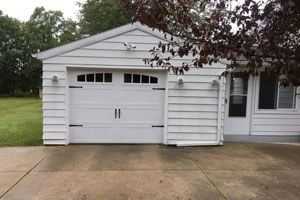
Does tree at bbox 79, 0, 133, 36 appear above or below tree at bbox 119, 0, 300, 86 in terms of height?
above

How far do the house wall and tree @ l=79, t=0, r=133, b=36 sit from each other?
9451 mm

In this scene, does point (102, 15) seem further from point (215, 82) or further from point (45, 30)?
point (45, 30)

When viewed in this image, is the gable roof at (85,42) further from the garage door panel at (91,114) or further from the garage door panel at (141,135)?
the garage door panel at (141,135)

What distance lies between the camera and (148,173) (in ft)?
13.3

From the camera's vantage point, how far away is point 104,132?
606 cm

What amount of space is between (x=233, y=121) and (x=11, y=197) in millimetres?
5601

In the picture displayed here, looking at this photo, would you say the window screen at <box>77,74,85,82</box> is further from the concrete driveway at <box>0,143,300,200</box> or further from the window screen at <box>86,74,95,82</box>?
the concrete driveway at <box>0,143,300,200</box>

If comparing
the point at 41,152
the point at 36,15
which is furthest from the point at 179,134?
the point at 36,15

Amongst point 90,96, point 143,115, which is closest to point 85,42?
point 90,96

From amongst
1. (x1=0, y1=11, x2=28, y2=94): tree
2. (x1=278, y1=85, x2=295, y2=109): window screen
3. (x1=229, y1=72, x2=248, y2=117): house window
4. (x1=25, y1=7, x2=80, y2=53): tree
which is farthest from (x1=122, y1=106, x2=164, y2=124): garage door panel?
(x1=0, y1=11, x2=28, y2=94): tree

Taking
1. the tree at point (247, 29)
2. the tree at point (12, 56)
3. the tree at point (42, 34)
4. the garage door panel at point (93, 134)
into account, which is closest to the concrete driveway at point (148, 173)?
the garage door panel at point (93, 134)

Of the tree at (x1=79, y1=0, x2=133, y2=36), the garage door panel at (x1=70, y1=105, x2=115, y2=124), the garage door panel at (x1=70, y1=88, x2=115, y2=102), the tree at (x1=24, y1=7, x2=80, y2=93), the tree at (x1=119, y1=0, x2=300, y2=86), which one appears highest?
the tree at (x1=24, y1=7, x2=80, y2=93)

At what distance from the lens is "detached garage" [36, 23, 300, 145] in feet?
18.7

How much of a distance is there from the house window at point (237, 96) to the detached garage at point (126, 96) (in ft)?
1.59
